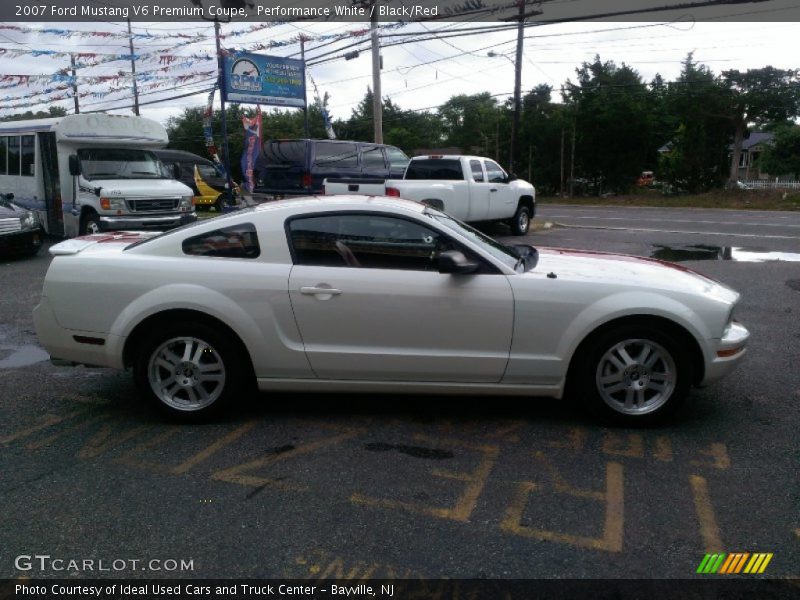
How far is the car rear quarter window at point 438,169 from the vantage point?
14008 mm

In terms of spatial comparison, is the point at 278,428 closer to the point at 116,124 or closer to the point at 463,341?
the point at 463,341

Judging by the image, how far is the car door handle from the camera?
13.2 ft

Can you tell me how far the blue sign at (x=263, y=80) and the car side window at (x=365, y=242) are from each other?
17.0 metres

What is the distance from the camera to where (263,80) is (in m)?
21.2

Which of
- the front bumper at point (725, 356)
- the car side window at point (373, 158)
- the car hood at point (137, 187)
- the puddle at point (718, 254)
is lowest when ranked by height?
the puddle at point (718, 254)

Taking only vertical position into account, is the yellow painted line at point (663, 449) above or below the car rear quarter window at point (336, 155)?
below

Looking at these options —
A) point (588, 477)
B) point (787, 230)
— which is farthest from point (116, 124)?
point (787, 230)

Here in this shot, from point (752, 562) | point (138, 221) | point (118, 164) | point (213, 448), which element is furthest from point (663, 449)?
point (118, 164)

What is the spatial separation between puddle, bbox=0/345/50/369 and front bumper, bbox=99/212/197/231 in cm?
663

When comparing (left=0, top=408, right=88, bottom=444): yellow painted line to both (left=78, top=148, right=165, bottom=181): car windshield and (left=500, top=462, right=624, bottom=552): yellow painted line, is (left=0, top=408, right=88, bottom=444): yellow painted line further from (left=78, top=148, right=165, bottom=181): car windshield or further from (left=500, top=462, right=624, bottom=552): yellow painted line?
(left=78, top=148, right=165, bottom=181): car windshield

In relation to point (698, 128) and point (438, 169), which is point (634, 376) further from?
point (698, 128)

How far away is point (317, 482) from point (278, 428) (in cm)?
82

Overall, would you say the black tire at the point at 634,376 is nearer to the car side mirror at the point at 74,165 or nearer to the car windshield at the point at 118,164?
the car side mirror at the point at 74,165

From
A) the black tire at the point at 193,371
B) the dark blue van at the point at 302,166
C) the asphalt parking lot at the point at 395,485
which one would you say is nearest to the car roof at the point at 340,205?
the black tire at the point at 193,371
